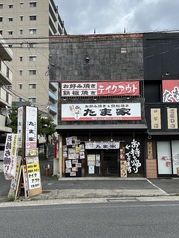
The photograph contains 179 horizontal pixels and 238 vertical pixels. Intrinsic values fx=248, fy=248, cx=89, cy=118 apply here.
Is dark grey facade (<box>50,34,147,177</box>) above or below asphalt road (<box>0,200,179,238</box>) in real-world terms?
above

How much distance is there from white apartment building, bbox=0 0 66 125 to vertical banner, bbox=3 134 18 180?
1583 inches

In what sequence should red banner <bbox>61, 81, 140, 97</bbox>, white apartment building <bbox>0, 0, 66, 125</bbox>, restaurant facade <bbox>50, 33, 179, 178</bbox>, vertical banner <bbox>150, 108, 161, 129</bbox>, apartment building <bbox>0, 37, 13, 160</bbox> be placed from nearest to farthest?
1. restaurant facade <bbox>50, 33, 179, 178</bbox>
2. vertical banner <bbox>150, 108, 161, 129</bbox>
3. red banner <bbox>61, 81, 140, 97</bbox>
4. apartment building <bbox>0, 37, 13, 160</bbox>
5. white apartment building <bbox>0, 0, 66, 125</bbox>

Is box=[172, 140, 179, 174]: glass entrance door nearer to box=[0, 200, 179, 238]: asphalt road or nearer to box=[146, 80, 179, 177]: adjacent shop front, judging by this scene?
box=[146, 80, 179, 177]: adjacent shop front

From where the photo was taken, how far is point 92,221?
20.9ft

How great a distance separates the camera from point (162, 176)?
1588 centimetres

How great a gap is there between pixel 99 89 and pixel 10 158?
320 inches

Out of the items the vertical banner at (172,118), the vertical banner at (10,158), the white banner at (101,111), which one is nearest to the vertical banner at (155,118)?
the vertical banner at (172,118)

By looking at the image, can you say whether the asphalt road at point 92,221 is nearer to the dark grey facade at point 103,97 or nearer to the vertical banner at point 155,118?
the dark grey facade at point 103,97

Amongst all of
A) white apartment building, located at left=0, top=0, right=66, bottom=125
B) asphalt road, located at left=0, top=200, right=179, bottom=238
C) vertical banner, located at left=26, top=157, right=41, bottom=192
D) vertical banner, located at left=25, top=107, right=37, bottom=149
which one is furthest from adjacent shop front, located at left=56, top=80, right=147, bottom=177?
white apartment building, located at left=0, top=0, right=66, bottom=125

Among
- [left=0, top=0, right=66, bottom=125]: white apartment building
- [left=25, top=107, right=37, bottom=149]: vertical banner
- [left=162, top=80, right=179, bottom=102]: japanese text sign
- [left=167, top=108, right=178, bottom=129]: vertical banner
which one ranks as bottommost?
[left=25, top=107, right=37, bottom=149]: vertical banner

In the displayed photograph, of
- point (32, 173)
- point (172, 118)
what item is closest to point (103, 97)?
point (172, 118)

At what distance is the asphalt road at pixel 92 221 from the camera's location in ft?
17.6

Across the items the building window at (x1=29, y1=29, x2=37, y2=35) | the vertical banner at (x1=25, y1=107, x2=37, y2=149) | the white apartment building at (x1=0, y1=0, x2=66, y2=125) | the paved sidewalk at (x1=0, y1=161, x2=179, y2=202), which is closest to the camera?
the paved sidewalk at (x1=0, y1=161, x2=179, y2=202)

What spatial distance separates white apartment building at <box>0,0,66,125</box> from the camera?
50812 millimetres
